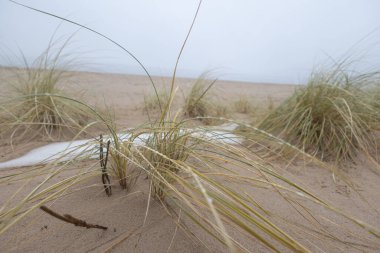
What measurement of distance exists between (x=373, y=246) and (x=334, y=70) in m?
1.25

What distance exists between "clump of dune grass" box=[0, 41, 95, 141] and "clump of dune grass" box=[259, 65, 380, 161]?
1249mm

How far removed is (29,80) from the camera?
6.26 ft

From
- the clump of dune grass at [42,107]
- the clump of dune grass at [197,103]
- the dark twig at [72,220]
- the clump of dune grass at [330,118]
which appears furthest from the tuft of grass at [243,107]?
the dark twig at [72,220]

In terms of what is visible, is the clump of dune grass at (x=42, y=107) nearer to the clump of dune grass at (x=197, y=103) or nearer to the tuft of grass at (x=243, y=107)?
the clump of dune grass at (x=197, y=103)

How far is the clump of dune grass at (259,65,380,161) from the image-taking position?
4.62 feet

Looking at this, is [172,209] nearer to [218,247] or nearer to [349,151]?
[218,247]

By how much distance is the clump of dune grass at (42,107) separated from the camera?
5.32ft

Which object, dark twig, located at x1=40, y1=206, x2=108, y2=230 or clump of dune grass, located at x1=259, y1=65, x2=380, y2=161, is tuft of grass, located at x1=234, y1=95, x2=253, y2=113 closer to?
clump of dune grass, located at x1=259, y1=65, x2=380, y2=161

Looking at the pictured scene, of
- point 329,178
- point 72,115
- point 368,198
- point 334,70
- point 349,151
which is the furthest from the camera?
point 72,115

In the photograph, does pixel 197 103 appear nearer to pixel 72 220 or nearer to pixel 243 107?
pixel 243 107

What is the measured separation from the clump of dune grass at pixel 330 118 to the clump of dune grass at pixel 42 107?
4.10 feet

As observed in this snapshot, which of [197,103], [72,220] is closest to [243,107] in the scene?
[197,103]

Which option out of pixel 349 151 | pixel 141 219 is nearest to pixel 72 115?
pixel 141 219

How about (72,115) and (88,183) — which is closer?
(88,183)
